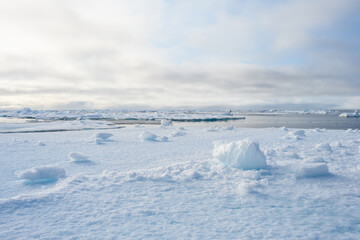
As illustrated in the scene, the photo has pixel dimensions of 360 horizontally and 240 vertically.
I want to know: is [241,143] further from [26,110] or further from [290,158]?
[26,110]

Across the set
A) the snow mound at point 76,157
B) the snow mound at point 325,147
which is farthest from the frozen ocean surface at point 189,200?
the snow mound at point 325,147

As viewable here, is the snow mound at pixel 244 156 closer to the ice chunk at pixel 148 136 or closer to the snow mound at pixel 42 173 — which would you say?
the snow mound at pixel 42 173

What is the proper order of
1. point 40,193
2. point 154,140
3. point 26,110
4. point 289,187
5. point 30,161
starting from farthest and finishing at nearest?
point 26,110 < point 154,140 < point 30,161 < point 289,187 < point 40,193

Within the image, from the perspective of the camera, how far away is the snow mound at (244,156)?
554 centimetres

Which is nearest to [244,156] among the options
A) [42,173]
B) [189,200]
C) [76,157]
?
[189,200]

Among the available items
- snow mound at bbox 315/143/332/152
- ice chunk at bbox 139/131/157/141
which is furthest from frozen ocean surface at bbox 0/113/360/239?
ice chunk at bbox 139/131/157/141

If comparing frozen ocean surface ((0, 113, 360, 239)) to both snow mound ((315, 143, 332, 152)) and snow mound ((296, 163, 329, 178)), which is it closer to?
snow mound ((296, 163, 329, 178))

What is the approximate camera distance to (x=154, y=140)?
477 inches

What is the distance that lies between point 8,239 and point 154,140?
9.39m

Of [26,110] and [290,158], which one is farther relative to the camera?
[26,110]

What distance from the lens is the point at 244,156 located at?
555 centimetres

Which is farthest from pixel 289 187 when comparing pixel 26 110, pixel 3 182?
pixel 26 110

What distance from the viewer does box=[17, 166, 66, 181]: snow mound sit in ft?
15.8

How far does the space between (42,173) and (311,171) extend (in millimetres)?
5646
